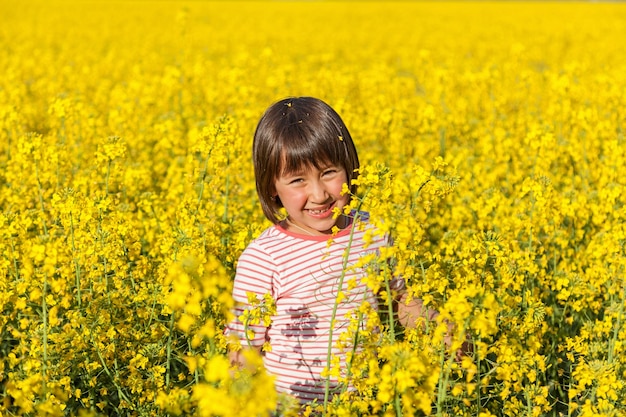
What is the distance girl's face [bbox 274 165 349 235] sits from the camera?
9.25 ft

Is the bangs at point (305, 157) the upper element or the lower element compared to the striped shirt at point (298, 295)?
upper

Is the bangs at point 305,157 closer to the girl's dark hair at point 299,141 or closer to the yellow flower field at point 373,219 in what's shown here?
the girl's dark hair at point 299,141

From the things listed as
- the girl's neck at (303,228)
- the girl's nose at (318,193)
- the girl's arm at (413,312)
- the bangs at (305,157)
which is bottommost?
the girl's arm at (413,312)

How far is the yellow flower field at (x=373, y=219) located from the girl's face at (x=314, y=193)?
295 mm

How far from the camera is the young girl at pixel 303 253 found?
2799 mm

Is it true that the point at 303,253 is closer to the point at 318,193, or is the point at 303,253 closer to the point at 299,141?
the point at 318,193

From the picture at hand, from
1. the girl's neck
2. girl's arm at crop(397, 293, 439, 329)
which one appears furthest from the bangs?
girl's arm at crop(397, 293, 439, 329)

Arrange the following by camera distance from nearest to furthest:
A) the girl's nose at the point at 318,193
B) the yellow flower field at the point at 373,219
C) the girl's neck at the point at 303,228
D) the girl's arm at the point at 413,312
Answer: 1. the yellow flower field at the point at 373,219
2. the girl's arm at the point at 413,312
3. the girl's nose at the point at 318,193
4. the girl's neck at the point at 303,228

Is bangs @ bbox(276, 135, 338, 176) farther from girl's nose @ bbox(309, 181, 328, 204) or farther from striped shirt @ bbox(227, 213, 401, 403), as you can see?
striped shirt @ bbox(227, 213, 401, 403)

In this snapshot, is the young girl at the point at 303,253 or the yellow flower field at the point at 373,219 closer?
the yellow flower field at the point at 373,219

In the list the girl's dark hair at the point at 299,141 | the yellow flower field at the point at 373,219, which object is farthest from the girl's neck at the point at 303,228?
the yellow flower field at the point at 373,219

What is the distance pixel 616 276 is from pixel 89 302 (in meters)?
2.25

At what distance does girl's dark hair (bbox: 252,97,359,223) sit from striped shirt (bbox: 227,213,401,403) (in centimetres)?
28

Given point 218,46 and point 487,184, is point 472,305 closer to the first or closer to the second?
point 487,184
